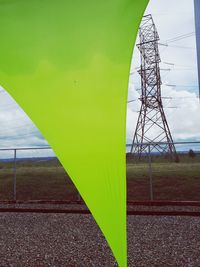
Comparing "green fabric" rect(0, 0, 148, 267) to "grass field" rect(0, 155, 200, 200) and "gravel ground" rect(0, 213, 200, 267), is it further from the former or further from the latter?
"grass field" rect(0, 155, 200, 200)

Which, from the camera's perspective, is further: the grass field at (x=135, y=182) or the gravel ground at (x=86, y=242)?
the grass field at (x=135, y=182)

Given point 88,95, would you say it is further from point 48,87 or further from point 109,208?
point 109,208

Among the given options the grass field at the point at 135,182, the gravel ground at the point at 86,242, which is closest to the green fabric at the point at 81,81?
the gravel ground at the point at 86,242

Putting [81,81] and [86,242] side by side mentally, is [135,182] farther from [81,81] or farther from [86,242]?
[81,81]

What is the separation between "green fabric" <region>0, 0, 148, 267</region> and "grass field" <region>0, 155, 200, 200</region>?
26.0ft

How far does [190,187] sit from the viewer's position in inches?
433

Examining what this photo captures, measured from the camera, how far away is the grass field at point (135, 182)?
1028 centimetres

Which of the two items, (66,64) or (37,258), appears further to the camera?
(37,258)

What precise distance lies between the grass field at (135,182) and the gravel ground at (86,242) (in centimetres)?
316

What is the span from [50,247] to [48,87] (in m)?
4.06

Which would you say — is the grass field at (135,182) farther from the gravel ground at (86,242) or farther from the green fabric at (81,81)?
the green fabric at (81,81)

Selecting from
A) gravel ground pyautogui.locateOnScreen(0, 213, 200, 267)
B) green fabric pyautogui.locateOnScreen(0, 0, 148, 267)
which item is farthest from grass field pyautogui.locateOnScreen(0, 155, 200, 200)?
green fabric pyautogui.locateOnScreen(0, 0, 148, 267)

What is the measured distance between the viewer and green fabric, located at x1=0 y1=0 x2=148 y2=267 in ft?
5.09

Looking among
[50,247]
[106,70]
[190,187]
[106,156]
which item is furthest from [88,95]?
[190,187]
